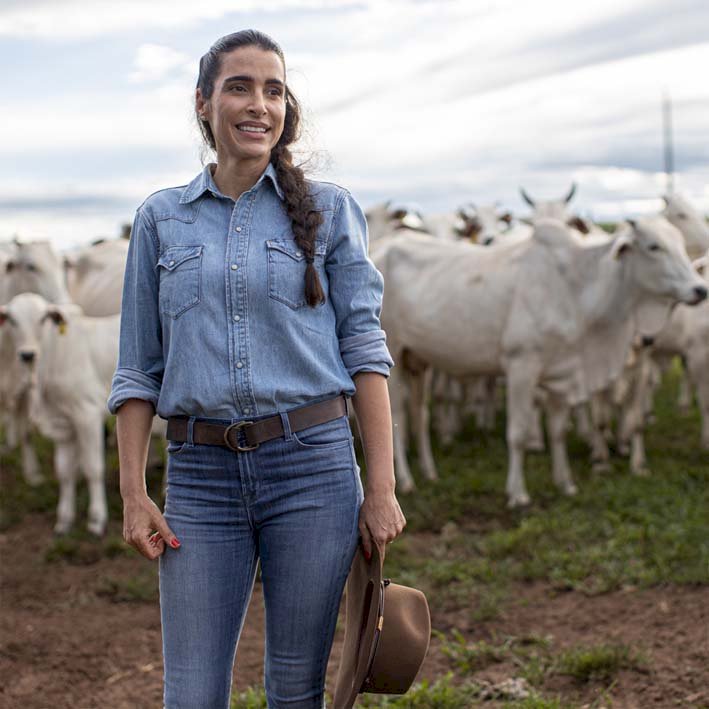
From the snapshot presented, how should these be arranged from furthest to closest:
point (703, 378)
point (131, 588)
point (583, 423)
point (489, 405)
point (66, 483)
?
1. point (489, 405)
2. point (583, 423)
3. point (703, 378)
4. point (66, 483)
5. point (131, 588)

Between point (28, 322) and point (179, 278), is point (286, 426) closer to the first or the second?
point (179, 278)

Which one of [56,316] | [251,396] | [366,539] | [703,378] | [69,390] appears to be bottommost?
[703,378]

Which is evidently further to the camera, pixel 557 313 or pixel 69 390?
pixel 557 313

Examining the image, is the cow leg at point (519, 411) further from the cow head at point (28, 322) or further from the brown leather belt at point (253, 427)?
the brown leather belt at point (253, 427)

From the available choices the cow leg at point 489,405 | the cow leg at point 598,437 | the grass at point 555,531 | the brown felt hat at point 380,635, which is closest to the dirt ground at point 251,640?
the grass at point 555,531

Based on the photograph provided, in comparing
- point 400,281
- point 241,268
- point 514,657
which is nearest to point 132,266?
point 241,268

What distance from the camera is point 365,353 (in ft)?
8.14

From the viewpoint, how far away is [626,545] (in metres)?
6.01

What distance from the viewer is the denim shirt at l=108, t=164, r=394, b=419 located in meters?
2.40

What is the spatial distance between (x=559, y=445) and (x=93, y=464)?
3368 millimetres

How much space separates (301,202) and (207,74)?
41cm

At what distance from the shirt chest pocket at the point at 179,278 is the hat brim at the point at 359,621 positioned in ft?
2.38

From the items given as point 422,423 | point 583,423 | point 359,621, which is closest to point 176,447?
point 359,621

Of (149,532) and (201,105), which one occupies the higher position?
(201,105)
